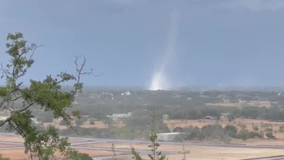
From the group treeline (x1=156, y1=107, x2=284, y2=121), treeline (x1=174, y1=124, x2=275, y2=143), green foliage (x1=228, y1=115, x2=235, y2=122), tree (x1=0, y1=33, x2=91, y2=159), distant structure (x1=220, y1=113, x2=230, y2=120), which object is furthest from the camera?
treeline (x1=156, y1=107, x2=284, y2=121)

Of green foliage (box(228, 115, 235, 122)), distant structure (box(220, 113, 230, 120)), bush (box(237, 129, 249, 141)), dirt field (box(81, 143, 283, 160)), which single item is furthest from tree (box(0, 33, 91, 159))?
distant structure (box(220, 113, 230, 120))

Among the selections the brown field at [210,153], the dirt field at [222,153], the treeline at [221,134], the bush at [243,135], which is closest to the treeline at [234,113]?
the treeline at [221,134]

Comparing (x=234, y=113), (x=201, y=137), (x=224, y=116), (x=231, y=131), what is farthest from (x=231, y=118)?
(x=201, y=137)

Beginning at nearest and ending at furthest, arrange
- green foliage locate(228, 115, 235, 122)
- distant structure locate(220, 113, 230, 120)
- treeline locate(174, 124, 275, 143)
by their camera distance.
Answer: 1. treeline locate(174, 124, 275, 143)
2. green foliage locate(228, 115, 235, 122)
3. distant structure locate(220, 113, 230, 120)

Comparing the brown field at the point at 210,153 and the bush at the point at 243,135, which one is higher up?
the bush at the point at 243,135

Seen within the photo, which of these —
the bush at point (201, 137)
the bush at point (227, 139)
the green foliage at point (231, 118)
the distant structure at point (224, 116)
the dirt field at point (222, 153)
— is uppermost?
the distant structure at point (224, 116)

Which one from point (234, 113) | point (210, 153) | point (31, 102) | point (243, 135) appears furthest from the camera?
point (234, 113)

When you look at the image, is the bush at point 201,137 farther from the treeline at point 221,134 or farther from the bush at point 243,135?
the bush at point 243,135

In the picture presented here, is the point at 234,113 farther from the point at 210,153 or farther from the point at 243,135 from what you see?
the point at 210,153

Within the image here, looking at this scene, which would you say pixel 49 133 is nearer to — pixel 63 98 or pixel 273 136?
pixel 63 98

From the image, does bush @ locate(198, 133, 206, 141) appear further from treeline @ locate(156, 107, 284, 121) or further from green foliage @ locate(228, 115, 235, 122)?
treeline @ locate(156, 107, 284, 121)

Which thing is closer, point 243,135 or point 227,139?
point 227,139

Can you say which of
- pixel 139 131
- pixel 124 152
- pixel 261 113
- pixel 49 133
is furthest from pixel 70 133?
pixel 49 133
